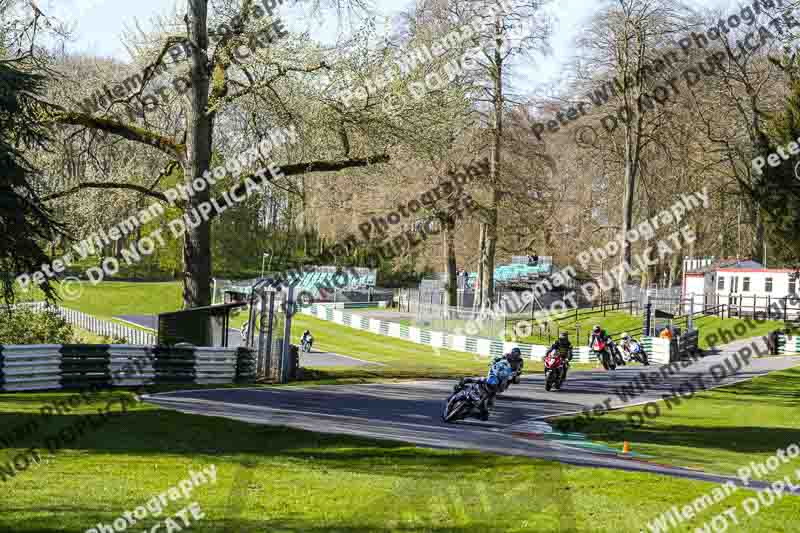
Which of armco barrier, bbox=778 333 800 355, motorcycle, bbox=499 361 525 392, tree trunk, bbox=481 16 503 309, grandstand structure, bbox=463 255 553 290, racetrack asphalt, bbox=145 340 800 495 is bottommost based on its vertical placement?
racetrack asphalt, bbox=145 340 800 495

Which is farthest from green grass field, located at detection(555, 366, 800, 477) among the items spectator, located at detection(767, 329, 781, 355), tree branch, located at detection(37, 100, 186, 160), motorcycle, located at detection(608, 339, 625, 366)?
spectator, located at detection(767, 329, 781, 355)

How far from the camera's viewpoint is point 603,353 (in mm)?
31859

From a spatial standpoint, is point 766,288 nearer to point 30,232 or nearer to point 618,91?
point 618,91

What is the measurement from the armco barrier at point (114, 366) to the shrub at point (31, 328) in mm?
7129

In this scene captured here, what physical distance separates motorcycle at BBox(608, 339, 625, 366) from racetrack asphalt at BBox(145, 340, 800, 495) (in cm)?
459

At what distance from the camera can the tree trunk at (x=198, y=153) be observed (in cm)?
2172

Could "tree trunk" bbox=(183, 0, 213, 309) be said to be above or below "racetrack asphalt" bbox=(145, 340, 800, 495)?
above

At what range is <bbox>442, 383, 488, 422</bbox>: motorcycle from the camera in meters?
17.6

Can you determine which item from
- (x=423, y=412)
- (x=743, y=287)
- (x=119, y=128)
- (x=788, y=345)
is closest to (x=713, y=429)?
(x=423, y=412)

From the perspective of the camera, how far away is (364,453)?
13.2 metres

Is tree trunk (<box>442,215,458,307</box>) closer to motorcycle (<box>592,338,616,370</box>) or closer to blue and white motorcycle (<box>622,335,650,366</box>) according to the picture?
blue and white motorcycle (<box>622,335,650,366</box>)

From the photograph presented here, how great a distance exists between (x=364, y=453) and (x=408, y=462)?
0.87 m

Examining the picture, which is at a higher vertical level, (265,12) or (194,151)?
(265,12)

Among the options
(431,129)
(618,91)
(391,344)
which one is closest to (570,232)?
(618,91)
